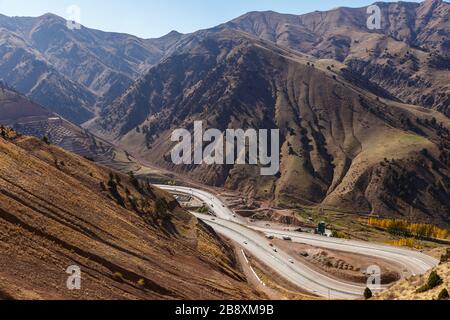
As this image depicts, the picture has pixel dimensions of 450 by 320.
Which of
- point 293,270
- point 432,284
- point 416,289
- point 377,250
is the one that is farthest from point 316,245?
point 432,284

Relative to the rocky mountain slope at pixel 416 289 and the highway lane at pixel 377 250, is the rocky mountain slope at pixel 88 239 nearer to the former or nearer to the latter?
the rocky mountain slope at pixel 416 289

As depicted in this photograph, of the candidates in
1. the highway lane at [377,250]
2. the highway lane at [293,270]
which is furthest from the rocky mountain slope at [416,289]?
the highway lane at [377,250]

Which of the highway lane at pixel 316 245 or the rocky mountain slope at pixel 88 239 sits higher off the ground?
the rocky mountain slope at pixel 88 239

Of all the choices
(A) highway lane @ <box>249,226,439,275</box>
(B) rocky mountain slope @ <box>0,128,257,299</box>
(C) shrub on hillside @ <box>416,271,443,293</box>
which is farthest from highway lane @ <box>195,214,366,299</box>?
(C) shrub on hillside @ <box>416,271,443,293</box>

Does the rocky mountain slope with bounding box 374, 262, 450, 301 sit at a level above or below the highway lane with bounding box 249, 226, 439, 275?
above

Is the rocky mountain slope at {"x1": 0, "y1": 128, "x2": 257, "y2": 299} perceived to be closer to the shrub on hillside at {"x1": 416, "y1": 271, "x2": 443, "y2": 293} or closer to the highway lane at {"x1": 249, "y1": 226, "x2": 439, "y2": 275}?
the shrub on hillside at {"x1": 416, "y1": 271, "x2": 443, "y2": 293}
